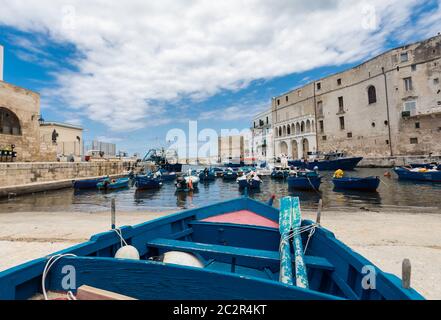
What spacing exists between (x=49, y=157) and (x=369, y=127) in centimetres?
4914

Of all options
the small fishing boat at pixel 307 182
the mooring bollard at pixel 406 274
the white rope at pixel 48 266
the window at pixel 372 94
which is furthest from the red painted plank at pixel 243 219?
the window at pixel 372 94

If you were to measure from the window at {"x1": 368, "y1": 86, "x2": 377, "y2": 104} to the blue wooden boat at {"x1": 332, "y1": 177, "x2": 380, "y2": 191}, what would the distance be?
30.8m

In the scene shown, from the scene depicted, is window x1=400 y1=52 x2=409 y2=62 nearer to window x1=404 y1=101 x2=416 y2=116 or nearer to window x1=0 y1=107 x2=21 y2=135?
window x1=404 y1=101 x2=416 y2=116

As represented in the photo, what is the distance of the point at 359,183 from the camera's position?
17.7m

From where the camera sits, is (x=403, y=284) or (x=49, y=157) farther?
(x=49, y=157)

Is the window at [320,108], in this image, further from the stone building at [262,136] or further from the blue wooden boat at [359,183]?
the blue wooden boat at [359,183]

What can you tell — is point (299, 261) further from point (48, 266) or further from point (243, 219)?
point (48, 266)

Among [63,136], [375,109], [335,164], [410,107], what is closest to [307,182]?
[335,164]

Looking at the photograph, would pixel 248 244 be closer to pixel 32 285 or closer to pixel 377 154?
pixel 32 285

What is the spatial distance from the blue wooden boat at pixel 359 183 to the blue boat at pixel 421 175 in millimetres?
8068

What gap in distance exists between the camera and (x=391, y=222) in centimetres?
788

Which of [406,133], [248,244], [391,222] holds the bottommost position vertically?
[391,222]

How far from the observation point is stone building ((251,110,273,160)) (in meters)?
62.4
